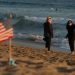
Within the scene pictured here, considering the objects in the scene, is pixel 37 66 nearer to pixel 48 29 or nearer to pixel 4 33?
pixel 4 33

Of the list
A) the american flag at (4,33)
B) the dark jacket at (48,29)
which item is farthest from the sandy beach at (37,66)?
the dark jacket at (48,29)

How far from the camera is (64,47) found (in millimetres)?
20453

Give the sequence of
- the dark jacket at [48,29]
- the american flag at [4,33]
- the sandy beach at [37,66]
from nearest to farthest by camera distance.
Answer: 1. the sandy beach at [37,66]
2. the american flag at [4,33]
3. the dark jacket at [48,29]

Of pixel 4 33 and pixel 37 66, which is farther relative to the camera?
pixel 37 66

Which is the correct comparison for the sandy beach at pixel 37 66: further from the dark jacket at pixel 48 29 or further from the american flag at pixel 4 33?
the dark jacket at pixel 48 29

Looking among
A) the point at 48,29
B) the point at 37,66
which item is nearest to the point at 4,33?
the point at 37,66

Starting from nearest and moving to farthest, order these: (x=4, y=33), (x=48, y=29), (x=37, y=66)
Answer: (x=4, y=33), (x=37, y=66), (x=48, y=29)

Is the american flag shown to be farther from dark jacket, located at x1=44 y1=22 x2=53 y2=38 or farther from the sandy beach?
dark jacket, located at x1=44 y1=22 x2=53 y2=38

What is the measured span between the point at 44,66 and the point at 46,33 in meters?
4.77

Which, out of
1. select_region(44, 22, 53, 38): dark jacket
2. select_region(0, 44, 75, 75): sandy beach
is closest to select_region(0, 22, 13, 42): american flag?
select_region(0, 44, 75, 75): sandy beach

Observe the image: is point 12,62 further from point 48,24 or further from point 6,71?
point 48,24

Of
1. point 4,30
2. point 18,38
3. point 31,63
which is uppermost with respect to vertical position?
point 4,30

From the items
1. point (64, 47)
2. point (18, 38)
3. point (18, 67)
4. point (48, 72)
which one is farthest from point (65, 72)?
point (18, 38)

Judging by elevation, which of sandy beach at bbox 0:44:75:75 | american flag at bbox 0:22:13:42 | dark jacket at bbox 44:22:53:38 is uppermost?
american flag at bbox 0:22:13:42
